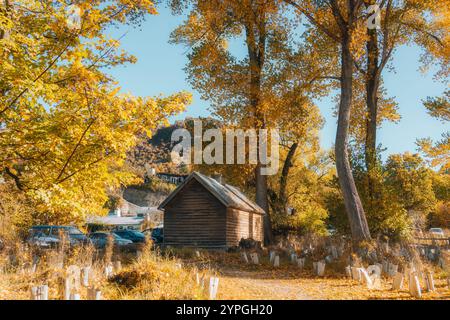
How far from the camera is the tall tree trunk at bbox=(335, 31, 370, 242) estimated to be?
17.1 metres

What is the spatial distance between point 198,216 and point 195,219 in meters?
0.25

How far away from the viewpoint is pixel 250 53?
28.2 meters

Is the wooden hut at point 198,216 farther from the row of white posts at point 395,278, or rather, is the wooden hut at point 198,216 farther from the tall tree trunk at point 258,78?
the row of white posts at point 395,278

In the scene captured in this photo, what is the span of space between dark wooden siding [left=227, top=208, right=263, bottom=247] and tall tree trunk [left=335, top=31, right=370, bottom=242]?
28.5 ft

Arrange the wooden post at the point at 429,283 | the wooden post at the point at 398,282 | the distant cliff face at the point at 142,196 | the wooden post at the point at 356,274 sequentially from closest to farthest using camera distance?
the wooden post at the point at 429,283 < the wooden post at the point at 398,282 < the wooden post at the point at 356,274 < the distant cliff face at the point at 142,196

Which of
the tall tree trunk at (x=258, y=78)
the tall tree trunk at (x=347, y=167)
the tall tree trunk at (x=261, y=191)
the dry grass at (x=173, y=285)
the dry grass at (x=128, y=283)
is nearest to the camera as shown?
the dry grass at (x=128, y=283)

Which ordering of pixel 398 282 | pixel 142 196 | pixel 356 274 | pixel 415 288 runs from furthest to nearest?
pixel 142 196 → pixel 356 274 → pixel 398 282 → pixel 415 288

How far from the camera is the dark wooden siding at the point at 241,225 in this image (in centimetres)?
2498

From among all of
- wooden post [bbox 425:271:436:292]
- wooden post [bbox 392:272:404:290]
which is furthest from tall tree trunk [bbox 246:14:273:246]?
wooden post [bbox 425:271:436:292]

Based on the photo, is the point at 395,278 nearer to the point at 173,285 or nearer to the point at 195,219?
the point at 173,285

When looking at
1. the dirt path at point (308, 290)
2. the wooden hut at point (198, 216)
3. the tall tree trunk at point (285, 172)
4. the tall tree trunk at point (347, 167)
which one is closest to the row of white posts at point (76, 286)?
the dirt path at point (308, 290)

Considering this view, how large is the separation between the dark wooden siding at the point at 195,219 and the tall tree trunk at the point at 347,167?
8567mm

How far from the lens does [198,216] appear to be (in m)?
24.8

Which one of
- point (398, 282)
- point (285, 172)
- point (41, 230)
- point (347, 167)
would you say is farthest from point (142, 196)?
point (398, 282)
